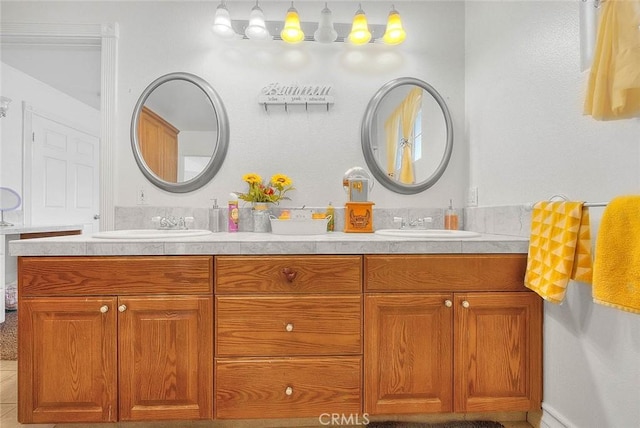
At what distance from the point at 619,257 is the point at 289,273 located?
3.54 feet

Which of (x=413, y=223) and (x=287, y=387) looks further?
(x=413, y=223)

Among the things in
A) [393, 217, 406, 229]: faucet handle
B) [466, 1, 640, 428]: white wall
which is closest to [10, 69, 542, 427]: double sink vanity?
[466, 1, 640, 428]: white wall

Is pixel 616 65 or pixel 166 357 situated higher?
pixel 616 65

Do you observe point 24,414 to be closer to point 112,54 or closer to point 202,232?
point 202,232

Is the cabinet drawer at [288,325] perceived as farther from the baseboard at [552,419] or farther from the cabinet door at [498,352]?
the baseboard at [552,419]

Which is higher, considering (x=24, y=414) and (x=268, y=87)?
(x=268, y=87)

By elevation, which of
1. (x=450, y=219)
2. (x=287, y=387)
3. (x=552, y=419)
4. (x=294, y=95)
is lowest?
(x=552, y=419)

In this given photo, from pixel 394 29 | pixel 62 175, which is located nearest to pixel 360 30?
pixel 394 29

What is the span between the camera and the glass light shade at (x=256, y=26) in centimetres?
186

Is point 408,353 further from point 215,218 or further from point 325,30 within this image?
point 325,30

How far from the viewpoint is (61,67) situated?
3348 millimetres

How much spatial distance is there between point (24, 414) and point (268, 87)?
1940mm

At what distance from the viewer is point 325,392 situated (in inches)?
51.8

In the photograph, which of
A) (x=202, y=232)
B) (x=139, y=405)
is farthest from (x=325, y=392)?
(x=202, y=232)
